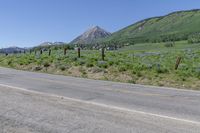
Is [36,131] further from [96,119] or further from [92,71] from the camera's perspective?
[92,71]

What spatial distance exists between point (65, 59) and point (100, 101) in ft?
67.3

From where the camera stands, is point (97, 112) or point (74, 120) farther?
point (97, 112)

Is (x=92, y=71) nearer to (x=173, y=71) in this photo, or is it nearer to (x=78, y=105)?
(x=173, y=71)

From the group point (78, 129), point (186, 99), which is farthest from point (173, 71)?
point (78, 129)

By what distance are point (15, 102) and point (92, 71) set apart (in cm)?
1369

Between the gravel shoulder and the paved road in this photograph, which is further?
the paved road

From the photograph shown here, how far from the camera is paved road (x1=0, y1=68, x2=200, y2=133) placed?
8336 mm

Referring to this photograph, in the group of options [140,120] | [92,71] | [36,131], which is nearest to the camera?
[36,131]

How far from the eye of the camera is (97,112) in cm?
1008

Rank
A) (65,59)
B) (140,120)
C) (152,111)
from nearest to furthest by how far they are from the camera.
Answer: (140,120) < (152,111) < (65,59)

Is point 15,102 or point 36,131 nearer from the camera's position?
point 36,131

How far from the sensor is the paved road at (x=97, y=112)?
8.34 m

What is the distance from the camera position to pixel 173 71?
76.5 ft

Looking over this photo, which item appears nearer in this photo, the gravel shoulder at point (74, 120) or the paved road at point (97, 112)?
the gravel shoulder at point (74, 120)
